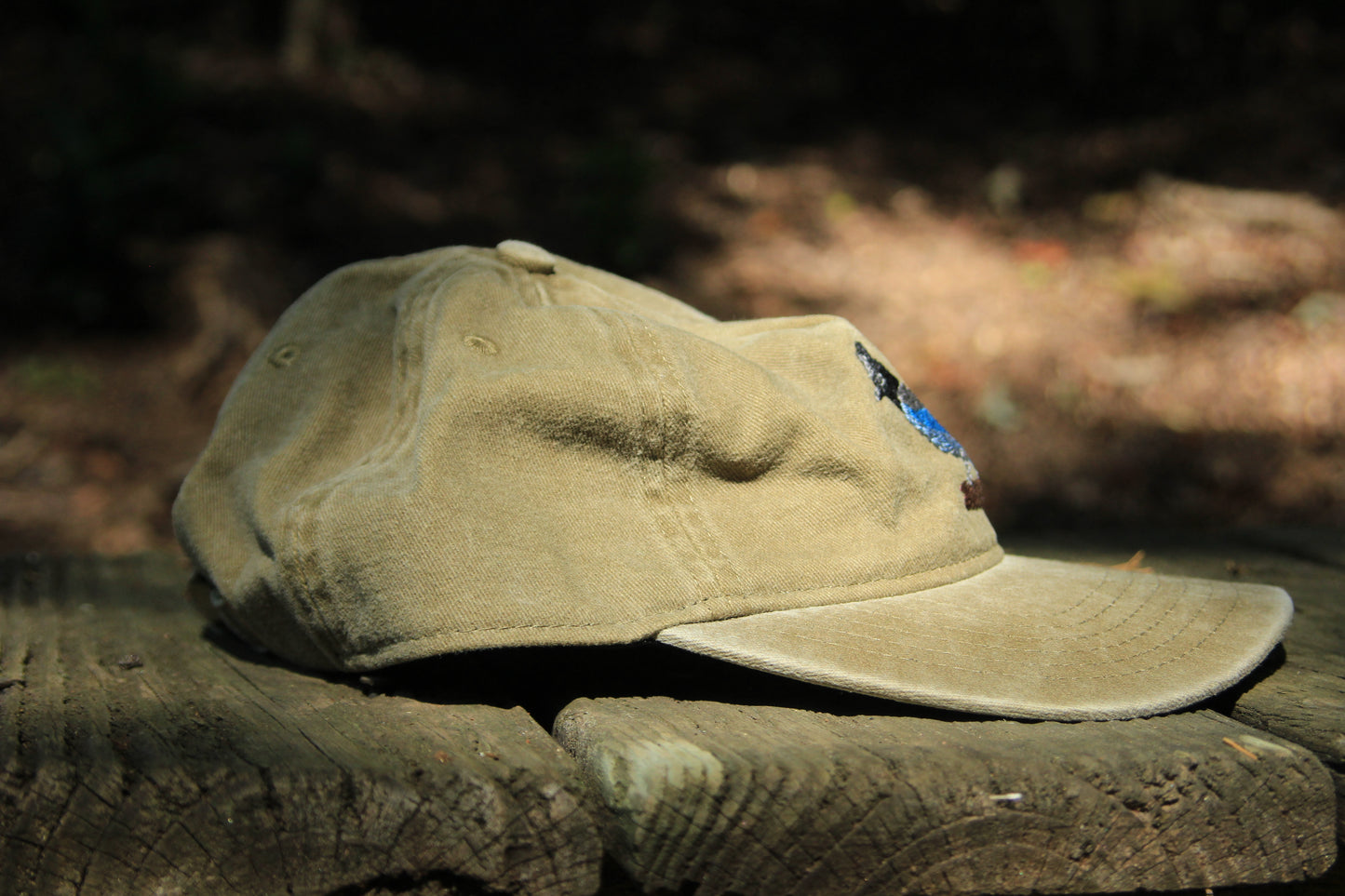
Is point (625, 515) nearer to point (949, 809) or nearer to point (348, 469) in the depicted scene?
point (348, 469)

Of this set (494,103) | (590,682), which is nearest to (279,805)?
(590,682)

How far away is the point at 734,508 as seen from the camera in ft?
4.49

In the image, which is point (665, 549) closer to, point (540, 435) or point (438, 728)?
point (540, 435)

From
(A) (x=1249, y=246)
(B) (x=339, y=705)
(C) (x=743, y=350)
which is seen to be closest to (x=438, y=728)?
(B) (x=339, y=705)

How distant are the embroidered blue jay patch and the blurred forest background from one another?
6.77 feet

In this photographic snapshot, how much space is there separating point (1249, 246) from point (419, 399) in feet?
14.1

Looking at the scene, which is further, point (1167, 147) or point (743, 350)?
point (1167, 147)

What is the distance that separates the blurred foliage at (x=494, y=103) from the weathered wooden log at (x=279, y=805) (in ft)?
11.5

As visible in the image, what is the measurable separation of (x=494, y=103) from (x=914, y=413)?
16.8 feet

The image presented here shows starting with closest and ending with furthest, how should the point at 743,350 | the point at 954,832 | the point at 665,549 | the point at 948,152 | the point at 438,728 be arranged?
the point at 954,832 → the point at 438,728 → the point at 665,549 → the point at 743,350 → the point at 948,152

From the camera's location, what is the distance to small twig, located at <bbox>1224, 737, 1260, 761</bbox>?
3.60 feet

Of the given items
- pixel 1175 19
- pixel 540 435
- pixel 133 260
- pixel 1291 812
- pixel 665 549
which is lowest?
pixel 1291 812

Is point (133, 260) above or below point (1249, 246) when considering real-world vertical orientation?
above

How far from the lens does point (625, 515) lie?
132 centimetres
